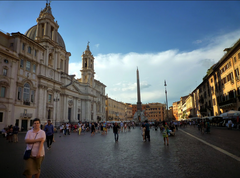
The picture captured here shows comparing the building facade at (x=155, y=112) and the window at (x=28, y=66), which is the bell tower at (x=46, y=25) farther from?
the building facade at (x=155, y=112)

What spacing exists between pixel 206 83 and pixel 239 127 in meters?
→ 21.6

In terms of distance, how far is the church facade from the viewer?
2409cm

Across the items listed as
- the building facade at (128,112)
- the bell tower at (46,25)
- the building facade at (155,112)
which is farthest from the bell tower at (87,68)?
the building facade at (155,112)

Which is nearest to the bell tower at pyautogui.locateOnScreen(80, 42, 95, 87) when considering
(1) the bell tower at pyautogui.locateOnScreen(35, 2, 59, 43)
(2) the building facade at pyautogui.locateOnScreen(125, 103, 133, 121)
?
(1) the bell tower at pyautogui.locateOnScreen(35, 2, 59, 43)

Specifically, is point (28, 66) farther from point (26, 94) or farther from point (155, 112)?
point (155, 112)

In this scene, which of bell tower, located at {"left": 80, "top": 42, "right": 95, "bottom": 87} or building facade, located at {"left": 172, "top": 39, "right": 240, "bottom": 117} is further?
bell tower, located at {"left": 80, "top": 42, "right": 95, "bottom": 87}

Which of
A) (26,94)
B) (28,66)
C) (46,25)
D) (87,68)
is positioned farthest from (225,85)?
(87,68)

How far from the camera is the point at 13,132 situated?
547 inches

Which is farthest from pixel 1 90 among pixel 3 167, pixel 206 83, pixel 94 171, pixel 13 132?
pixel 206 83

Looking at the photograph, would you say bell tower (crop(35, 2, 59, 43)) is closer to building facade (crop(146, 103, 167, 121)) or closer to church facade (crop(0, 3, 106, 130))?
church facade (crop(0, 3, 106, 130))

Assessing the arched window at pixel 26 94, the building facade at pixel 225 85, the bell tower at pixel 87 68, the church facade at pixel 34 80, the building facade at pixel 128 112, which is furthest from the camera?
the building facade at pixel 128 112

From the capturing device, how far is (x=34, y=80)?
29812 mm

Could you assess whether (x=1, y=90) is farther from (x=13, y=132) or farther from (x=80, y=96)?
(x=80, y=96)

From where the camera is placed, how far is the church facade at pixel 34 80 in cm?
2409
